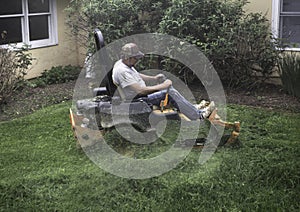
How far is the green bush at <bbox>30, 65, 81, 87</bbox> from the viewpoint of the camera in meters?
9.14

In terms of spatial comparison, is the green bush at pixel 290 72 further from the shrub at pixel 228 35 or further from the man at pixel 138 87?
the man at pixel 138 87

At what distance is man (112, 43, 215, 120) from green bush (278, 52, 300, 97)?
8.49 feet

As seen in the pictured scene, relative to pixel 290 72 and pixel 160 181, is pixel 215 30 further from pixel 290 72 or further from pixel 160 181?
pixel 160 181

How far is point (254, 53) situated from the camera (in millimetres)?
7957

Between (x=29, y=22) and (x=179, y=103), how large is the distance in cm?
537

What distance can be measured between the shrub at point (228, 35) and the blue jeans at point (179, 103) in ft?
7.73

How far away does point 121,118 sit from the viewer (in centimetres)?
523

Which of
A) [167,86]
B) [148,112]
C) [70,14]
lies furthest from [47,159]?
[70,14]

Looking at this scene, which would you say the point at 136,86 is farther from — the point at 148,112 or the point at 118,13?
the point at 118,13

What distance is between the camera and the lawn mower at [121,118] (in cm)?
525

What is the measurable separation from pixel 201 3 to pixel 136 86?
328 cm

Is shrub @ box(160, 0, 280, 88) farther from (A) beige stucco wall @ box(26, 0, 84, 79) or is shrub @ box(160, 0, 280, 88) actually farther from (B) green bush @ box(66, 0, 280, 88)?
(A) beige stucco wall @ box(26, 0, 84, 79)

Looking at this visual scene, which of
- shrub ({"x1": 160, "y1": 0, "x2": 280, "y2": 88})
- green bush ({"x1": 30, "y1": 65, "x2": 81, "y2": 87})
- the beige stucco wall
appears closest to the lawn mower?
shrub ({"x1": 160, "y1": 0, "x2": 280, "y2": 88})

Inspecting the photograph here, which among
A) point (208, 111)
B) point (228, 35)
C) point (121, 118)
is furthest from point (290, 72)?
point (121, 118)
